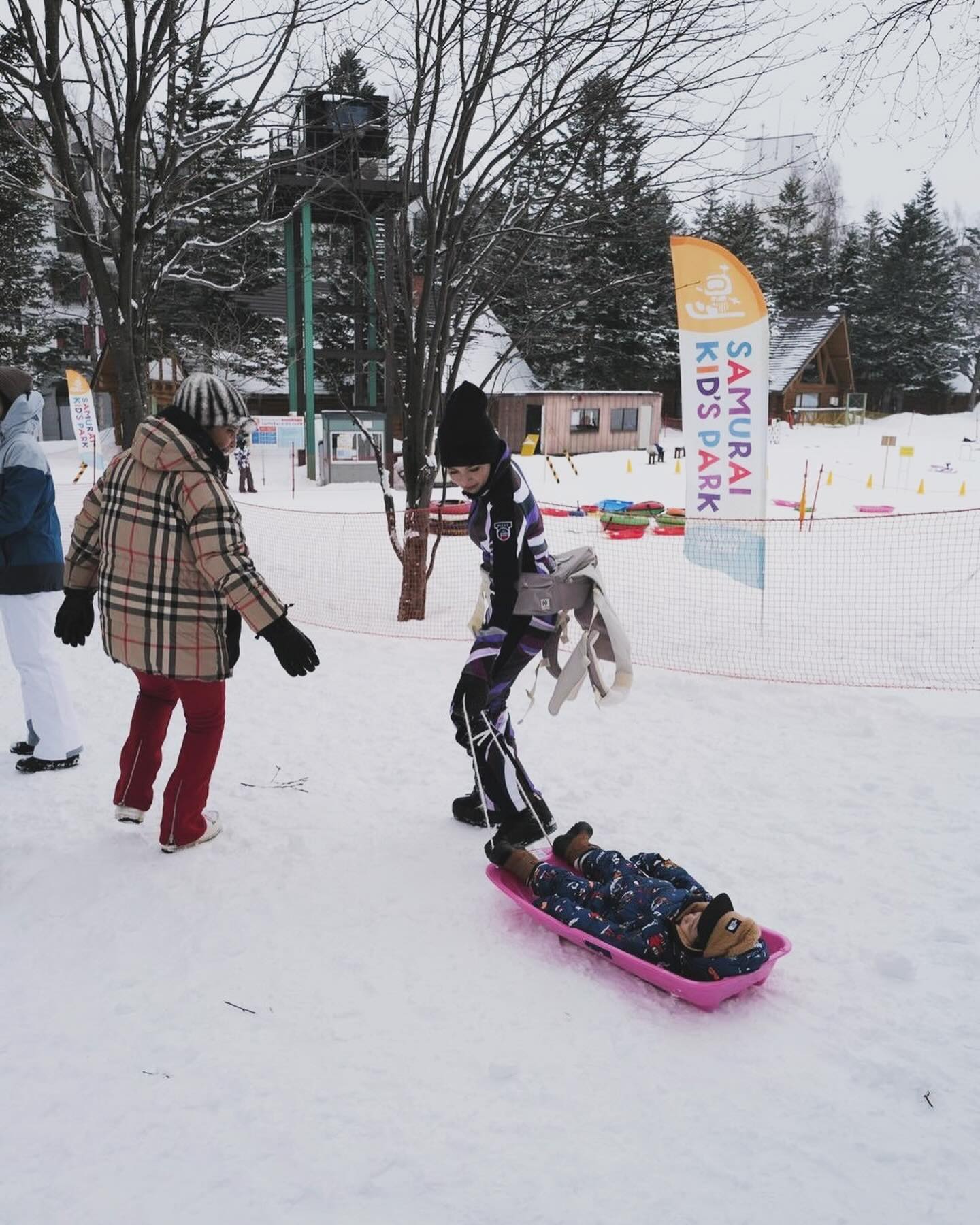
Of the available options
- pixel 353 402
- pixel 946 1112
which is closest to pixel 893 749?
pixel 946 1112

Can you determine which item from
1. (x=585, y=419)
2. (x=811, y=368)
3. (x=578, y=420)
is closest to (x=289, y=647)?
(x=578, y=420)

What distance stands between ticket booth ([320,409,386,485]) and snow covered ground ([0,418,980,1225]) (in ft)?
62.2

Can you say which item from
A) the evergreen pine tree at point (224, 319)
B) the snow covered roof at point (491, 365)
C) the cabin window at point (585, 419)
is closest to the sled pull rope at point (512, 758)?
the evergreen pine tree at point (224, 319)

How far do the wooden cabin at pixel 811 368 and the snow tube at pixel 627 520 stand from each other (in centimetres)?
2517

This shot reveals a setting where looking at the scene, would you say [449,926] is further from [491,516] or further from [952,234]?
[952,234]

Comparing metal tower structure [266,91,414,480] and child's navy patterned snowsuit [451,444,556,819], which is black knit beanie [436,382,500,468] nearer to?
child's navy patterned snowsuit [451,444,556,819]

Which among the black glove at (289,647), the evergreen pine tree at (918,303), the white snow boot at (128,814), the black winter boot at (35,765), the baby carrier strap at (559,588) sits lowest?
the white snow boot at (128,814)

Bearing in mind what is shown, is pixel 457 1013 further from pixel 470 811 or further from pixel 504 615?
pixel 504 615

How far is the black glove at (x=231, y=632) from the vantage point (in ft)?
11.2

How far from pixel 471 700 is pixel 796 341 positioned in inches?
1572

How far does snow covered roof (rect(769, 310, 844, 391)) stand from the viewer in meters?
37.2

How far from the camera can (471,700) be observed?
3602 mm

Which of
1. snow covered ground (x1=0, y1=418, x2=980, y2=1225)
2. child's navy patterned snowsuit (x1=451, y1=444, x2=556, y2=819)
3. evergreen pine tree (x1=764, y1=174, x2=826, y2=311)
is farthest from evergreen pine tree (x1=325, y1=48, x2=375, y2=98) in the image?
evergreen pine tree (x1=764, y1=174, x2=826, y2=311)

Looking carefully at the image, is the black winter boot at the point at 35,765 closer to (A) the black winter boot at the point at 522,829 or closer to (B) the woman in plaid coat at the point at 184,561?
(B) the woman in plaid coat at the point at 184,561
